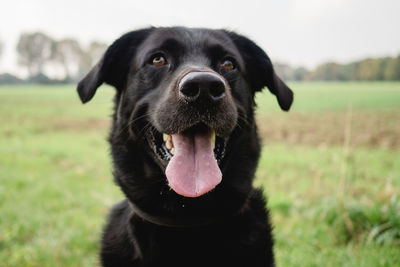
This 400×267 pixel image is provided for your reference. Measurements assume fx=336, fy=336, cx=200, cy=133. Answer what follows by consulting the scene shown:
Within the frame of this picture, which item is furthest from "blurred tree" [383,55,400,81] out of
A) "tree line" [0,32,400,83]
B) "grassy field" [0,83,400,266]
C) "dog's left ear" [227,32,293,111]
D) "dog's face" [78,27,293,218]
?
"dog's face" [78,27,293,218]

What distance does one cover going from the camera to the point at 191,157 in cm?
214

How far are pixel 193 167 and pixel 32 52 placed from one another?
79.4 metres

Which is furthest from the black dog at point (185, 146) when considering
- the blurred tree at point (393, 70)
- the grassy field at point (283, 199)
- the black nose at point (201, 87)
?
the blurred tree at point (393, 70)

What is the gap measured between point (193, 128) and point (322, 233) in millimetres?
2234

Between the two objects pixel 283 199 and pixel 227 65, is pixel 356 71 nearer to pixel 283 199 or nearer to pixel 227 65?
pixel 283 199

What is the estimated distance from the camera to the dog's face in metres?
2.07

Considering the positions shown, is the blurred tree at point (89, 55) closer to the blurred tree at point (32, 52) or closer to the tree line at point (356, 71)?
the blurred tree at point (32, 52)

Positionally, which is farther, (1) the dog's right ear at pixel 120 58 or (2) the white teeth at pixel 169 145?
(1) the dog's right ear at pixel 120 58

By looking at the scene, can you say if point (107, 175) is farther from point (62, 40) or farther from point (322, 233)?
point (62, 40)

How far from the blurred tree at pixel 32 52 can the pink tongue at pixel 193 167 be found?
76933 millimetres

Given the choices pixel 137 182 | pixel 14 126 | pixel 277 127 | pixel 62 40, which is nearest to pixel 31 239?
pixel 137 182

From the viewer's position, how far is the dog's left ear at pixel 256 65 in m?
2.74

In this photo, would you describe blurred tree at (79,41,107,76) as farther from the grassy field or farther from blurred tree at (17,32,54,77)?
the grassy field

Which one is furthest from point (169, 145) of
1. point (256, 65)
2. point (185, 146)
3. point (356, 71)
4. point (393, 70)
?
Answer: point (356, 71)
